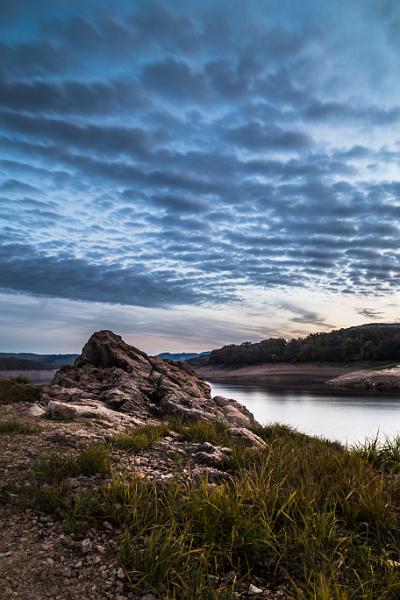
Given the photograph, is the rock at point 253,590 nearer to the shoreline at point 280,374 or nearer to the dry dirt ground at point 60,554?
the dry dirt ground at point 60,554

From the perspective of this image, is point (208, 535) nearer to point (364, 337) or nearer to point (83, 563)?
point (83, 563)

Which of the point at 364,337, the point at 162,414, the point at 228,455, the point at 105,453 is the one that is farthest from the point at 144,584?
the point at 364,337

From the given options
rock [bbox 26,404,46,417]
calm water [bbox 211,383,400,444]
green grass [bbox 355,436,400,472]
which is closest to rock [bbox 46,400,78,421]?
rock [bbox 26,404,46,417]

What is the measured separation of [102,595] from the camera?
14.0 feet

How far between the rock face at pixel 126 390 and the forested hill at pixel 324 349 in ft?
281

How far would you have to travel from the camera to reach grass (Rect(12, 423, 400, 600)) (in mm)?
4398

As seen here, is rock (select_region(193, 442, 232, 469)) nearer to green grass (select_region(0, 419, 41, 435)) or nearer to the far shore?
green grass (select_region(0, 419, 41, 435))

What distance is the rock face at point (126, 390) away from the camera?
42.2 ft

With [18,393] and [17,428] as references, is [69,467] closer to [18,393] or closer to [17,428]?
[17,428]

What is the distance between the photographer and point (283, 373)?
107062 millimetres

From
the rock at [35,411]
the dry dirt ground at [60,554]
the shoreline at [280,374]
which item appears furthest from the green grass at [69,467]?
the shoreline at [280,374]

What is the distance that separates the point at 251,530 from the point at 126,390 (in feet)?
38.6

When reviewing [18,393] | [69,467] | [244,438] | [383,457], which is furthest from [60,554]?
[18,393]

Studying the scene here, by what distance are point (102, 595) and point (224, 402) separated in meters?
16.7
